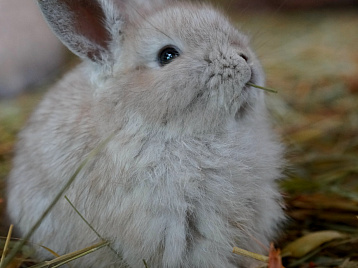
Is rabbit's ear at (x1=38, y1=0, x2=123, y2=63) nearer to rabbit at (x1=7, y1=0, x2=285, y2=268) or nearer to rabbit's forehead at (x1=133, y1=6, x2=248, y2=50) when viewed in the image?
rabbit at (x1=7, y1=0, x2=285, y2=268)

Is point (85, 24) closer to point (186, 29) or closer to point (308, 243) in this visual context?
point (186, 29)

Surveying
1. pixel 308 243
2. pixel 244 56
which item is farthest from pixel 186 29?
pixel 308 243

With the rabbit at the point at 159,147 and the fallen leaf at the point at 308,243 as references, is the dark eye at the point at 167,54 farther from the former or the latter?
the fallen leaf at the point at 308,243

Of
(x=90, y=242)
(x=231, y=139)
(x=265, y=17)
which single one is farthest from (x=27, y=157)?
(x=265, y=17)

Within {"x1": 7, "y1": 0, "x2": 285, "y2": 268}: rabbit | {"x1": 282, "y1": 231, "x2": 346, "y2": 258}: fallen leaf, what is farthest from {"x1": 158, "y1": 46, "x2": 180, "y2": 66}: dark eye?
{"x1": 282, "y1": 231, "x2": 346, "y2": 258}: fallen leaf

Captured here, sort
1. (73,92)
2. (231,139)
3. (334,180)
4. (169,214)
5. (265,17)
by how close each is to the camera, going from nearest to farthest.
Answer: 1. (169,214)
2. (231,139)
3. (73,92)
4. (334,180)
5. (265,17)

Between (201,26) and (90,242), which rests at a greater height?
(201,26)

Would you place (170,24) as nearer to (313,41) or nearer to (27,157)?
(27,157)
